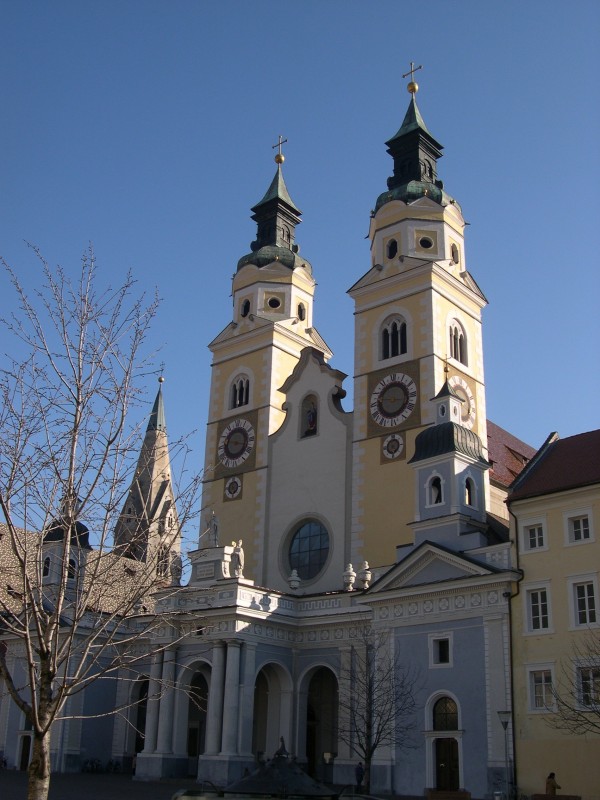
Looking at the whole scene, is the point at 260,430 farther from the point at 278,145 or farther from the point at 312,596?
the point at 278,145

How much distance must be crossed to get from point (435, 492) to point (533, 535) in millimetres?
4654

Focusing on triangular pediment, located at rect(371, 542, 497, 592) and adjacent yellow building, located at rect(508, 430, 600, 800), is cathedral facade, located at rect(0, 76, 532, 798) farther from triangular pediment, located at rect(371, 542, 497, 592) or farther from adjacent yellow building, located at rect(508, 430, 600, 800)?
adjacent yellow building, located at rect(508, 430, 600, 800)

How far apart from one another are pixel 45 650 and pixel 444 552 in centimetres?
2016

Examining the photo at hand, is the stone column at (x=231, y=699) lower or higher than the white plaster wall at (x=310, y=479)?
lower

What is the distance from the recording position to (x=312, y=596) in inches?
1490

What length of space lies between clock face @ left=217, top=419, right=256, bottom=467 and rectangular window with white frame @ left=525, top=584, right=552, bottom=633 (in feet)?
62.9

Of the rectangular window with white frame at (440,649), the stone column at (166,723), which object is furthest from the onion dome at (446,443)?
the stone column at (166,723)

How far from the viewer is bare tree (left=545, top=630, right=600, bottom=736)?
25938mm

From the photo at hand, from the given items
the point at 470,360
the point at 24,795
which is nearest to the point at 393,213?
the point at 470,360

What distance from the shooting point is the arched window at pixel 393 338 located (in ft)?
136

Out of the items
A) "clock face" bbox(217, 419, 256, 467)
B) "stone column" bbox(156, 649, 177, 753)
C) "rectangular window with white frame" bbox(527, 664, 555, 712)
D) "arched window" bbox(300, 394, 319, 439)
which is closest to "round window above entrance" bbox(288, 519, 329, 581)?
"arched window" bbox(300, 394, 319, 439)

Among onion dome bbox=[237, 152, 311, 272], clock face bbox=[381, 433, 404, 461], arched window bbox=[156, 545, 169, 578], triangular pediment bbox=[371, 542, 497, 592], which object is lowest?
arched window bbox=[156, 545, 169, 578]

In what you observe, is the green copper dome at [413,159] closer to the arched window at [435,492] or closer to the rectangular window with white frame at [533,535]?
the arched window at [435,492]

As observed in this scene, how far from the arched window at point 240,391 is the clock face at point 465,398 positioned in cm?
1153
